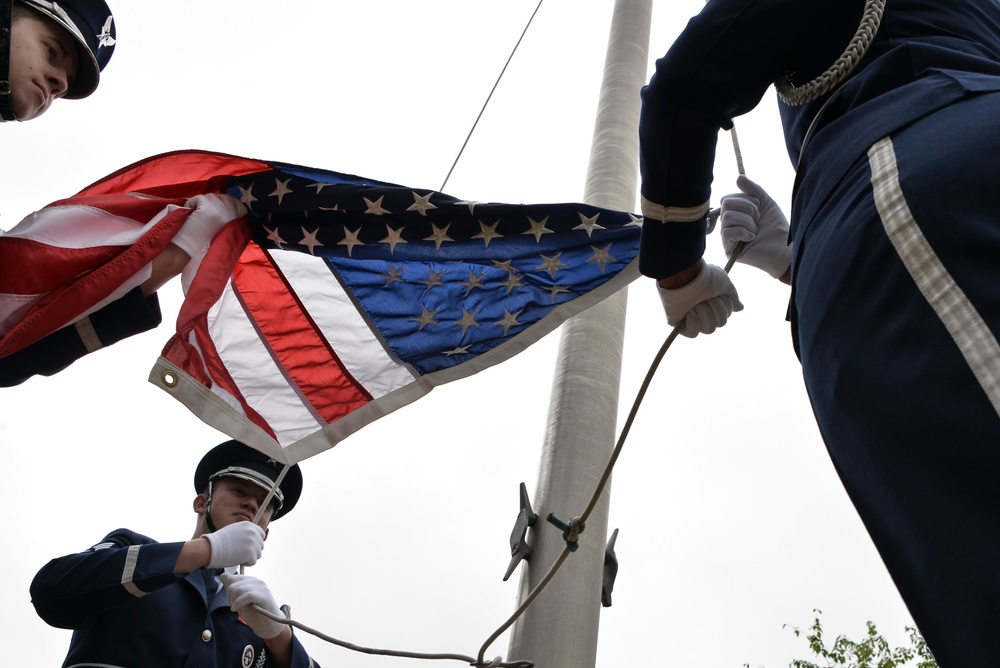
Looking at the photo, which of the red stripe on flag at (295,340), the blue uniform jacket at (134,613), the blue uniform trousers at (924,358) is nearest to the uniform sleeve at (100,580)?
the blue uniform jacket at (134,613)

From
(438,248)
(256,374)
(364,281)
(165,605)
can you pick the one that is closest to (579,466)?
(438,248)

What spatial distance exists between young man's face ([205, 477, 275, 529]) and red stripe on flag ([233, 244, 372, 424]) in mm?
465

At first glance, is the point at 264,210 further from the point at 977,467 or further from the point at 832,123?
Result: the point at 977,467

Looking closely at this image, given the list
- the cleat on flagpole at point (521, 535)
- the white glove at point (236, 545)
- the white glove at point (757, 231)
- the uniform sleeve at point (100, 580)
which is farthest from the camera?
the cleat on flagpole at point (521, 535)

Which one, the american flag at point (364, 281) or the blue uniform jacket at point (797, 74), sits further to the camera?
the american flag at point (364, 281)

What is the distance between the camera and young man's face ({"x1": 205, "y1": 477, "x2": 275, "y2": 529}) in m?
3.71

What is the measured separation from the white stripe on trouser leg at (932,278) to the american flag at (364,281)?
2.20 metres

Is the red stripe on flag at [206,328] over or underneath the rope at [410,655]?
over

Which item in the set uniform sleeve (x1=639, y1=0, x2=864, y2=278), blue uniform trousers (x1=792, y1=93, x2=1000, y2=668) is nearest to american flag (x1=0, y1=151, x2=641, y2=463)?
uniform sleeve (x1=639, y1=0, x2=864, y2=278)

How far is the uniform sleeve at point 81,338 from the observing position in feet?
9.75

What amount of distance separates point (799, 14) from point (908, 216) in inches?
20.4

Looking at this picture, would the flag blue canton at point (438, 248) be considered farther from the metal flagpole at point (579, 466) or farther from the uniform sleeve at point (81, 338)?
the uniform sleeve at point (81, 338)

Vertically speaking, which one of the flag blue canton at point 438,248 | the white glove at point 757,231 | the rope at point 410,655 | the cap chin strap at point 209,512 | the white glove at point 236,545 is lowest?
the rope at point 410,655

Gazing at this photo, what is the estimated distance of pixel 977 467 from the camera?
116 cm
